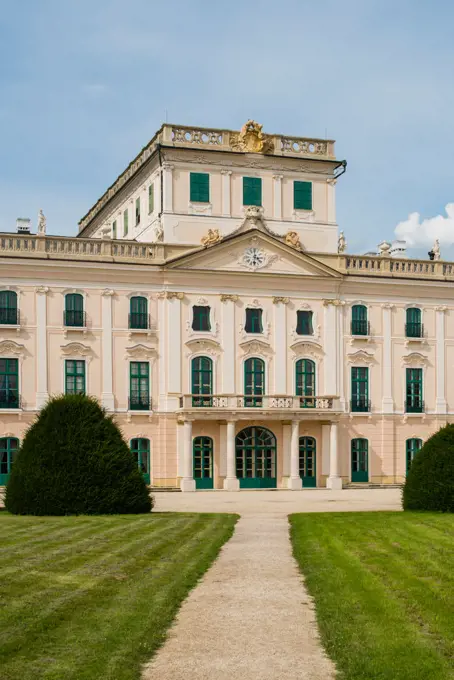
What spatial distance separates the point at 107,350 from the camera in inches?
2052

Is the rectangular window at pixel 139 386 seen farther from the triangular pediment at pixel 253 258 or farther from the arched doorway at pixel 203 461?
the triangular pediment at pixel 253 258

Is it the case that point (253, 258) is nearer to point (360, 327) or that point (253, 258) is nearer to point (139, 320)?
point (139, 320)

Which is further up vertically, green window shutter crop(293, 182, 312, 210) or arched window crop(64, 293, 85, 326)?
green window shutter crop(293, 182, 312, 210)

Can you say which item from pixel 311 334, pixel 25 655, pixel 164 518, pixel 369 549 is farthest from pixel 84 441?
pixel 311 334

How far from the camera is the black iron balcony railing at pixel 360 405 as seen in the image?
183 feet

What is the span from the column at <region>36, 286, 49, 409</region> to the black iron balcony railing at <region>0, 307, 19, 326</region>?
107 centimetres

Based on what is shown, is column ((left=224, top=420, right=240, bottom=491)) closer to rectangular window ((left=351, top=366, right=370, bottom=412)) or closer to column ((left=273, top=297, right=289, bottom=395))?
column ((left=273, top=297, right=289, bottom=395))

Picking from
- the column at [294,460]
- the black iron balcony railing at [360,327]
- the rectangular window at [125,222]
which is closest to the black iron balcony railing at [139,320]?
the column at [294,460]

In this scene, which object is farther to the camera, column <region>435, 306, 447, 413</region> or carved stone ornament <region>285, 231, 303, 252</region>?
column <region>435, 306, 447, 413</region>

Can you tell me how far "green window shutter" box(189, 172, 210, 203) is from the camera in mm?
54469

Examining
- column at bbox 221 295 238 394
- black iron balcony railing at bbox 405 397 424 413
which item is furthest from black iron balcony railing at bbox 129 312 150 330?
black iron balcony railing at bbox 405 397 424 413

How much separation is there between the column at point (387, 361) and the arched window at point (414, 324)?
4.01 ft

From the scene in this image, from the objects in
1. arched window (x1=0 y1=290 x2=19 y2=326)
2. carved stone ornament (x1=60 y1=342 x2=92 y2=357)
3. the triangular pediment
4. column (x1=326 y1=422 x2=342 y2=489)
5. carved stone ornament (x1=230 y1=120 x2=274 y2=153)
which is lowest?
column (x1=326 y1=422 x2=342 y2=489)

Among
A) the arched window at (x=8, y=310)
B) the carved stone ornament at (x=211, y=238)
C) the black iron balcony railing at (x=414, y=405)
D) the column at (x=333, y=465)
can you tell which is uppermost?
the carved stone ornament at (x=211, y=238)
